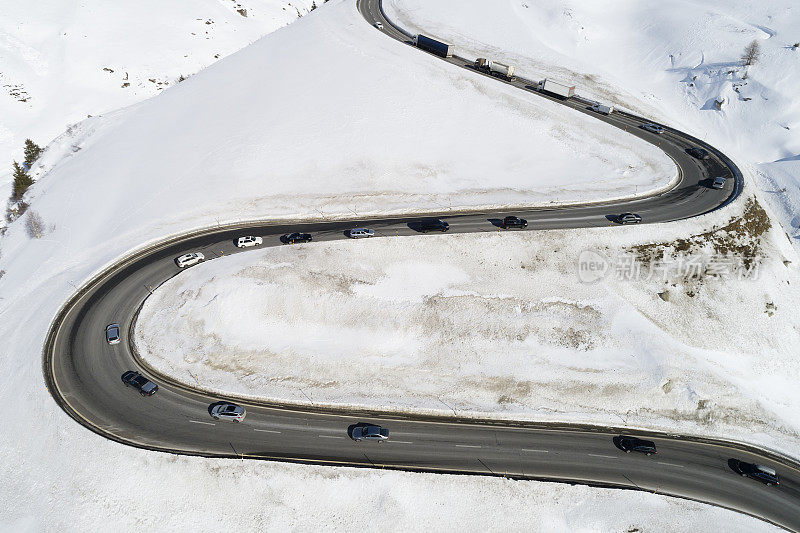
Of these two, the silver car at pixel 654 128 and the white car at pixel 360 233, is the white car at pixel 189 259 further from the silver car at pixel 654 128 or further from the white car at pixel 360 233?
the silver car at pixel 654 128

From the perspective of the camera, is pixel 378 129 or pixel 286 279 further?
pixel 378 129

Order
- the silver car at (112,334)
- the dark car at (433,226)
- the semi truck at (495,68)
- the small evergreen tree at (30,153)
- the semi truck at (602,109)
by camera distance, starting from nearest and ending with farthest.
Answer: the silver car at (112,334)
the dark car at (433,226)
the semi truck at (602,109)
the small evergreen tree at (30,153)
the semi truck at (495,68)

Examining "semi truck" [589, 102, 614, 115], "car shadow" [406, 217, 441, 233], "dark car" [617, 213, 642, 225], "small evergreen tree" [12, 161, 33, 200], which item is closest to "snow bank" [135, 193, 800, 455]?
"dark car" [617, 213, 642, 225]

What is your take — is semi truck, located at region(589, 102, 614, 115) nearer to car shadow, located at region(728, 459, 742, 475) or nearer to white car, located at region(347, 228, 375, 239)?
white car, located at region(347, 228, 375, 239)

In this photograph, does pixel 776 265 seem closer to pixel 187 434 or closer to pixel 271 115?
pixel 187 434

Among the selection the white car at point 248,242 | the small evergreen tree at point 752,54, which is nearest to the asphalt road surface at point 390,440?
the white car at point 248,242

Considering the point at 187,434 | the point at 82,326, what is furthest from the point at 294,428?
the point at 82,326
